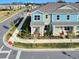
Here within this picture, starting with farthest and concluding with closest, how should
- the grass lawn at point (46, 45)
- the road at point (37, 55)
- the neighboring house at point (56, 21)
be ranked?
1. the neighboring house at point (56, 21)
2. the grass lawn at point (46, 45)
3. the road at point (37, 55)

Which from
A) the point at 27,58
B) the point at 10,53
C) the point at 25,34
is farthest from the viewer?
the point at 25,34

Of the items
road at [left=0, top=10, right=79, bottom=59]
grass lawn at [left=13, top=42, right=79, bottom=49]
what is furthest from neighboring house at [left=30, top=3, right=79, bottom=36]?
road at [left=0, top=10, right=79, bottom=59]

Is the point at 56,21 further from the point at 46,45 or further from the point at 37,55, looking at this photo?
the point at 37,55

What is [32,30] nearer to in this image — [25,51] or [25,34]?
[25,34]

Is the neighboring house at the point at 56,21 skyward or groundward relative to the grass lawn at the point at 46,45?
skyward

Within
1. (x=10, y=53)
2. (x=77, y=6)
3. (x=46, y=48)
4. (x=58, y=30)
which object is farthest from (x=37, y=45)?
(x=77, y=6)

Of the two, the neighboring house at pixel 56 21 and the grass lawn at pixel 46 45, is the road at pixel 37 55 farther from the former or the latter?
the neighboring house at pixel 56 21

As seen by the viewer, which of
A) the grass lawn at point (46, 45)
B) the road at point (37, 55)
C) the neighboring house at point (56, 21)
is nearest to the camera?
the road at point (37, 55)

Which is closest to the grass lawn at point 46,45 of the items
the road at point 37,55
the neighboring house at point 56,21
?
the road at point 37,55

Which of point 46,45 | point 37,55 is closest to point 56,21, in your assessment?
point 46,45

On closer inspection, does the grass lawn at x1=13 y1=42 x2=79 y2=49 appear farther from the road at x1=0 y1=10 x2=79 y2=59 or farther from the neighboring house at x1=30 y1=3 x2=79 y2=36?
the neighboring house at x1=30 y1=3 x2=79 y2=36

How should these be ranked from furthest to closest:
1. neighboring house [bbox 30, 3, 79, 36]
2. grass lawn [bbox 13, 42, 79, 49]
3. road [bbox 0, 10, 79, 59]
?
neighboring house [bbox 30, 3, 79, 36] → grass lawn [bbox 13, 42, 79, 49] → road [bbox 0, 10, 79, 59]
